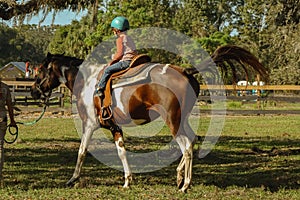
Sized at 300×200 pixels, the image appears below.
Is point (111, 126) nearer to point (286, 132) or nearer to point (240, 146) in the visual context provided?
point (240, 146)

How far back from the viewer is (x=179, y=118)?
784 cm

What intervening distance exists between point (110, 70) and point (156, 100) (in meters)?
0.93

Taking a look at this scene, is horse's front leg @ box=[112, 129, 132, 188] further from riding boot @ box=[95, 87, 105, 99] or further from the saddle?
riding boot @ box=[95, 87, 105, 99]

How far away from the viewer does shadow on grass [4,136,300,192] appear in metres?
8.69

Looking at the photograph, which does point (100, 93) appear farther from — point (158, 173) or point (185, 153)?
point (158, 173)

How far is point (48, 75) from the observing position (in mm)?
9570

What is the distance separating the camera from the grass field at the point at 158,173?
763cm

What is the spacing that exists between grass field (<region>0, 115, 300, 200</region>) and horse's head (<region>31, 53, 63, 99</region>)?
1.53 metres

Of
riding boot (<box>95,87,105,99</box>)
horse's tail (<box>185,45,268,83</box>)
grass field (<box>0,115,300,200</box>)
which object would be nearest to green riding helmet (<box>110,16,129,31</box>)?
riding boot (<box>95,87,105,99</box>)

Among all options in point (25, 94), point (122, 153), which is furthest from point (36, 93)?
point (25, 94)

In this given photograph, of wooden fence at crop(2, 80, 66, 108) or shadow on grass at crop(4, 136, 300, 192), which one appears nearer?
shadow on grass at crop(4, 136, 300, 192)

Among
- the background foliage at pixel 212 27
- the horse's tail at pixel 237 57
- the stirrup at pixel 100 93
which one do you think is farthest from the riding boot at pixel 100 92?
the background foliage at pixel 212 27

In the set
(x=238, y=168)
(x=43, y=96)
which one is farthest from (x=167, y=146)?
(x=43, y=96)

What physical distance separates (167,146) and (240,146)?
200 centimetres
